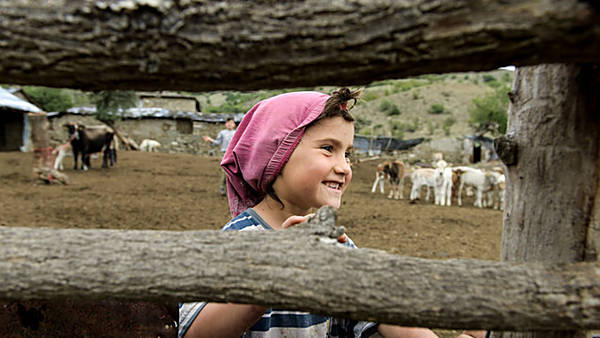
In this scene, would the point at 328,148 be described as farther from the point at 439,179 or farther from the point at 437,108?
the point at 437,108

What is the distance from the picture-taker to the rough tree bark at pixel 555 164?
1165 millimetres

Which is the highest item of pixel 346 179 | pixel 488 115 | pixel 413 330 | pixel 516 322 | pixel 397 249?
pixel 488 115

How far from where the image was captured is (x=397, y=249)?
19.0ft

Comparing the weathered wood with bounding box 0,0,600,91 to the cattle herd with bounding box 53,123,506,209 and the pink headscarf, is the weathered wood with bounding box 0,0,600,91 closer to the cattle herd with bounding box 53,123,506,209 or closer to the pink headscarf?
the pink headscarf

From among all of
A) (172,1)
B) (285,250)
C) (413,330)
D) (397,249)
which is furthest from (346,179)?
(397,249)

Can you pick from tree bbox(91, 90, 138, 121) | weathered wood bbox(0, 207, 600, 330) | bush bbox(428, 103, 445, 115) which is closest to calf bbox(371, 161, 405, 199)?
weathered wood bbox(0, 207, 600, 330)

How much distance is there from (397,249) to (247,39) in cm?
537

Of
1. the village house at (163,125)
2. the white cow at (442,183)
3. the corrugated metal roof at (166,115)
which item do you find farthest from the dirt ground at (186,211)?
the corrugated metal roof at (166,115)

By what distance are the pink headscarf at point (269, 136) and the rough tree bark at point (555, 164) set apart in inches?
30.9

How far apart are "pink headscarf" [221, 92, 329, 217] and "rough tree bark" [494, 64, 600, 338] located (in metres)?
0.78

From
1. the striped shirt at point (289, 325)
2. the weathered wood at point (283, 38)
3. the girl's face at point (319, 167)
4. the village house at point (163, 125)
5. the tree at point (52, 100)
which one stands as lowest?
the striped shirt at point (289, 325)

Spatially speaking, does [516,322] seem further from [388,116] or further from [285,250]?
[388,116]

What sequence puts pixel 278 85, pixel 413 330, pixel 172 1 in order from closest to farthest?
1. pixel 172 1
2. pixel 278 85
3. pixel 413 330

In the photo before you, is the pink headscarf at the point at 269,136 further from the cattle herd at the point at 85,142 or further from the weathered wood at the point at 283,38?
the cattle herd at the point at 85,142
